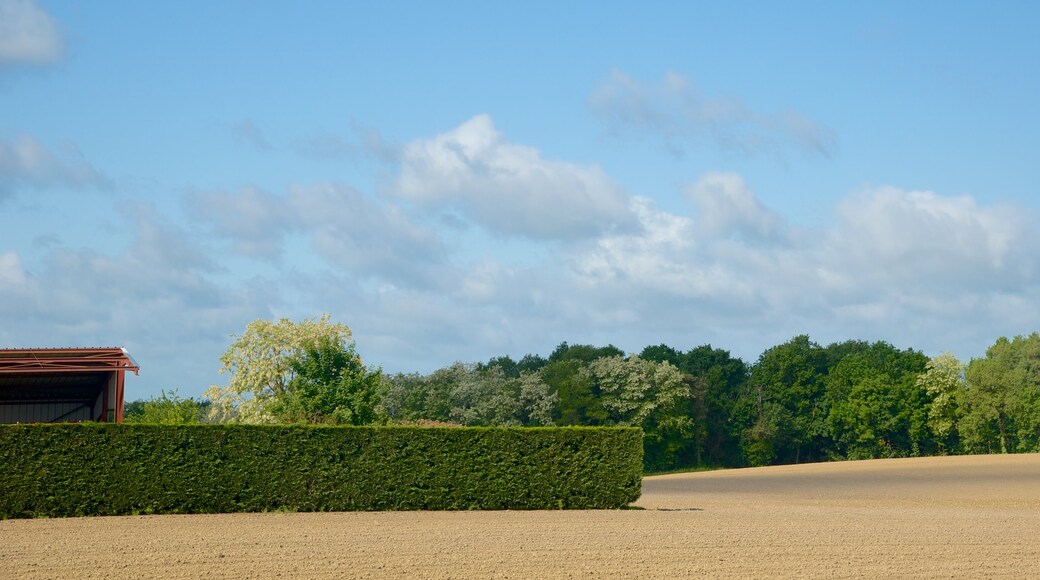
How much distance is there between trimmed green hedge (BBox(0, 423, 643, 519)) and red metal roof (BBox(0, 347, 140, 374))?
14.5 feet

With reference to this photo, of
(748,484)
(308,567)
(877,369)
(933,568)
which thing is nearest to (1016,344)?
(877,369)

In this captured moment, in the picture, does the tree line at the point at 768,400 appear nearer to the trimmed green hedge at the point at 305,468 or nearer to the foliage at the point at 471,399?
the foliage at the point at 471,399

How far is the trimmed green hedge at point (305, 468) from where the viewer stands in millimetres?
22156

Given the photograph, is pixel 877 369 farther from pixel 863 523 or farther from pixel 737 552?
pixel 737 552

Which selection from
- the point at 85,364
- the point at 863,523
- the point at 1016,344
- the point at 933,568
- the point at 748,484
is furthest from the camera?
the point at 1016,344

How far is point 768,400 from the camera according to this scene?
256 ft

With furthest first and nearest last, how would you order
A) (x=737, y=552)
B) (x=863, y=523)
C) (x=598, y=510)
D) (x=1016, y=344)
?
(x=1016, y=344), (x=598, y=510), (x=863, y=523), (x=737, y=552)

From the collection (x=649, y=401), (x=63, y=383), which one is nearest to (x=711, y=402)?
(x=649, y=401)

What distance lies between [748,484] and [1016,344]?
115 feet

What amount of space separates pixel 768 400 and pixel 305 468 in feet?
196

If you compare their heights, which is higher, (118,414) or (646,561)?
(118,414)

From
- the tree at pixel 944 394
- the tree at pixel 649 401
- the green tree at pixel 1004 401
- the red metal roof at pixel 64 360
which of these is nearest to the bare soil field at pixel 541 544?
the red metal roof at pixel 64 360

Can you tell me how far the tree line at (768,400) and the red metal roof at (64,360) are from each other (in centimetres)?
3582

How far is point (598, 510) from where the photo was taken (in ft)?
80.7
